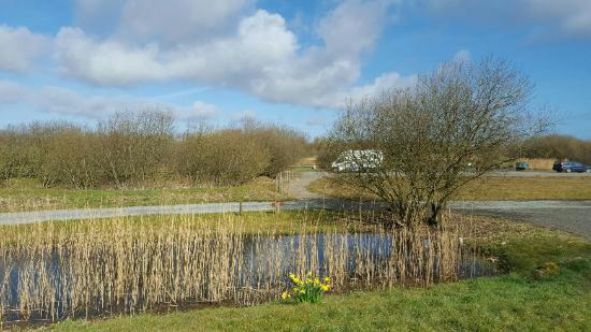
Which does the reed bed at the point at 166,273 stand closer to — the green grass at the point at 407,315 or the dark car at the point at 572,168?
the green grass at the point at 407,315

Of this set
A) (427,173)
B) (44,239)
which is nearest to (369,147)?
(427,173)

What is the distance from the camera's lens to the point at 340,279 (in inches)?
404

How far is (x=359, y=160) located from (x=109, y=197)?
12809 millimetres

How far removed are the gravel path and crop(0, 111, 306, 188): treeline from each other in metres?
6.70

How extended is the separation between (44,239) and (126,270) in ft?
15.4

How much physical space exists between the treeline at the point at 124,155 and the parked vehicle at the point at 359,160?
1539cm

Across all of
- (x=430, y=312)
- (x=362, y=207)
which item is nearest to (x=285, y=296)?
(x=430, y=312)

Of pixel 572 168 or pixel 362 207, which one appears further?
pixel 572 168

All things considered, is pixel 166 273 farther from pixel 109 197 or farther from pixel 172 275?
pixel 109 197

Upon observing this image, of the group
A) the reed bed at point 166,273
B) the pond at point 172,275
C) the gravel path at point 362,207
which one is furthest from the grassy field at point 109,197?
the pond at point 172,275

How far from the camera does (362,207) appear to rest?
22.3 meters

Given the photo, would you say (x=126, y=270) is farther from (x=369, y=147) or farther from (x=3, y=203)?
(x=3, y=203)

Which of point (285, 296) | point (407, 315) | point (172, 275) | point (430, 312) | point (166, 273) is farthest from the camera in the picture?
point (166, 273)

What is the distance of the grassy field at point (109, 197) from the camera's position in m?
20.7
